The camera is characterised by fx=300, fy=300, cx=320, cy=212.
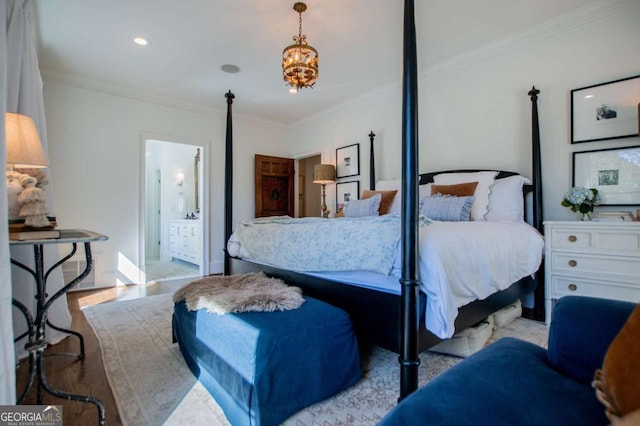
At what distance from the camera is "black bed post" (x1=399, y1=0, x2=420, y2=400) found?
140 cm

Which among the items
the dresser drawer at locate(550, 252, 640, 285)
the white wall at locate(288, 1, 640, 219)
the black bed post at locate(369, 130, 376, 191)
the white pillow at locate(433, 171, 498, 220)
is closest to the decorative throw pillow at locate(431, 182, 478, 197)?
the white pillow at locate(433, 171, 498, 220)

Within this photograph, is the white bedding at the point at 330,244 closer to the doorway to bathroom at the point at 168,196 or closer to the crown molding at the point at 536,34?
the crown molding at the point at 536,34

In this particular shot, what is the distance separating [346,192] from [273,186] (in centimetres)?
157

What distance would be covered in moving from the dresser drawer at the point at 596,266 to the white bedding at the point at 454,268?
22 cm

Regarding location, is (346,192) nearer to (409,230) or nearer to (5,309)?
(409,230)

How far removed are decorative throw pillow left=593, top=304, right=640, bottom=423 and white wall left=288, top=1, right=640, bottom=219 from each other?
2581mm

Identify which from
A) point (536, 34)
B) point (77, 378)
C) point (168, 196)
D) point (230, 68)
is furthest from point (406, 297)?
point (168, 196)

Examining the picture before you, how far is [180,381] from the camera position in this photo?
1.73 metres

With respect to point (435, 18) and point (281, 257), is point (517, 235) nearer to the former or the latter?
point (281, 257)

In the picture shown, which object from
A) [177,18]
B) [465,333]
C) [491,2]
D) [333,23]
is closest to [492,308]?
[465,333]

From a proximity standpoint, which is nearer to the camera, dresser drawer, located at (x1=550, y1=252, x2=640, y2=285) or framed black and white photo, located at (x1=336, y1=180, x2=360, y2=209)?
dresser drawer, located at (x1=550, y1=252, x2=640, y2=285)

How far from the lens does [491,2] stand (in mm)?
2539

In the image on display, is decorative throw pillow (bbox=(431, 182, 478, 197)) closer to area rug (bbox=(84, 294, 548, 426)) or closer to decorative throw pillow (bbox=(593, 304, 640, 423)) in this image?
area rug (bbox=(84, 294, 548, 426))

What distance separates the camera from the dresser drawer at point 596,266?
2100mm
